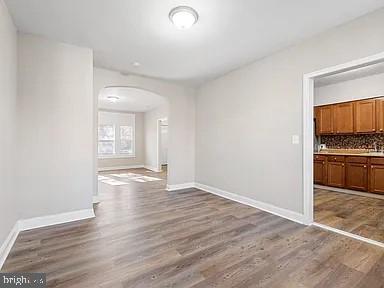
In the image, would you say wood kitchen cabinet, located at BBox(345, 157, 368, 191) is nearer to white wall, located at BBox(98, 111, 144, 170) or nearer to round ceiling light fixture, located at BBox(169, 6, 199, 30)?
round ceiling light fixture, located at BBox(169, 6, 199, 30)

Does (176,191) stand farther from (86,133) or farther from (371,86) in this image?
(371,86)

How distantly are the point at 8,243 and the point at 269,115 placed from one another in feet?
12.6

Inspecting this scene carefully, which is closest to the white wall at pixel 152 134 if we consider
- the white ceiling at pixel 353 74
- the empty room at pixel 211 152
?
the empty room at pixel 211 152

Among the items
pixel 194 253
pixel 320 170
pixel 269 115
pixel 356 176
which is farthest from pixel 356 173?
pixel 194 253

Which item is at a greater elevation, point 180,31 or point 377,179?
point 180,31

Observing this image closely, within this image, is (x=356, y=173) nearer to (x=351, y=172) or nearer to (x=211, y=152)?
(x=351, y=172)

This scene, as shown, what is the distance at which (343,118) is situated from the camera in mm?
4922

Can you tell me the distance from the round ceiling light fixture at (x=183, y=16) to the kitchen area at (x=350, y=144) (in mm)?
3283

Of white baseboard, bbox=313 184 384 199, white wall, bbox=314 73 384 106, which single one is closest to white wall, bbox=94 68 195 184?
white baseboard, bbox=313 184 384 199

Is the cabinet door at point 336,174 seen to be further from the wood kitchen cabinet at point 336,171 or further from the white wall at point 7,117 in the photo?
the white wall at point 7,117

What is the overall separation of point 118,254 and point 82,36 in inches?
111

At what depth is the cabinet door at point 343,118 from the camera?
4.80 metres

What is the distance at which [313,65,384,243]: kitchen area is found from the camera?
13.0 feet

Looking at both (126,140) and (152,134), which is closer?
(152,134)
